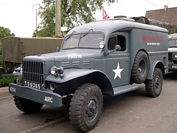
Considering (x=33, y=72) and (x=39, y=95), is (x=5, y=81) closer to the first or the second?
(x=33, y=72)

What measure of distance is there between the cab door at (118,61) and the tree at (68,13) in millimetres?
16837

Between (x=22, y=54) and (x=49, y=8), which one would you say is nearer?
(x=22, y=54)

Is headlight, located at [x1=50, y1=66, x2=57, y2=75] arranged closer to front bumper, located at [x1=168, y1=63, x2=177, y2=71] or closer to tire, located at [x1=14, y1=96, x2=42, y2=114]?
tire, located at [x1=14, y1=96, x2=42, y2=114]

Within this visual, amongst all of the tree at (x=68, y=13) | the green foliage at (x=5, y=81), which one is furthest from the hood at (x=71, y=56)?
the tree at (x=68, y=13)

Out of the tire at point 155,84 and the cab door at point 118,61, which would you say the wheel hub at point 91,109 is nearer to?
the cab door at point 118,61

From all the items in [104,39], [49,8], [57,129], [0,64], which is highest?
[49,8]

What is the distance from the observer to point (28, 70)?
14.5 feet

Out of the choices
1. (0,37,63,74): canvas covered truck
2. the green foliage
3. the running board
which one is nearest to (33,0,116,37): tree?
(0,37,63,74): canvas covered truck

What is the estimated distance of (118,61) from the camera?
5.39 metres

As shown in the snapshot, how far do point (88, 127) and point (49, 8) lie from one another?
19.3m

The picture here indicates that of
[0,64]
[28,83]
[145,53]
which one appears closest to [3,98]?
[28,83]

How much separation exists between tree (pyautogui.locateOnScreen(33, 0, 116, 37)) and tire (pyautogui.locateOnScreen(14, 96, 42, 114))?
17438mm

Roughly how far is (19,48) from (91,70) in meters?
6.81

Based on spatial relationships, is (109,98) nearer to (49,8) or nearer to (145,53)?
(145,53)
